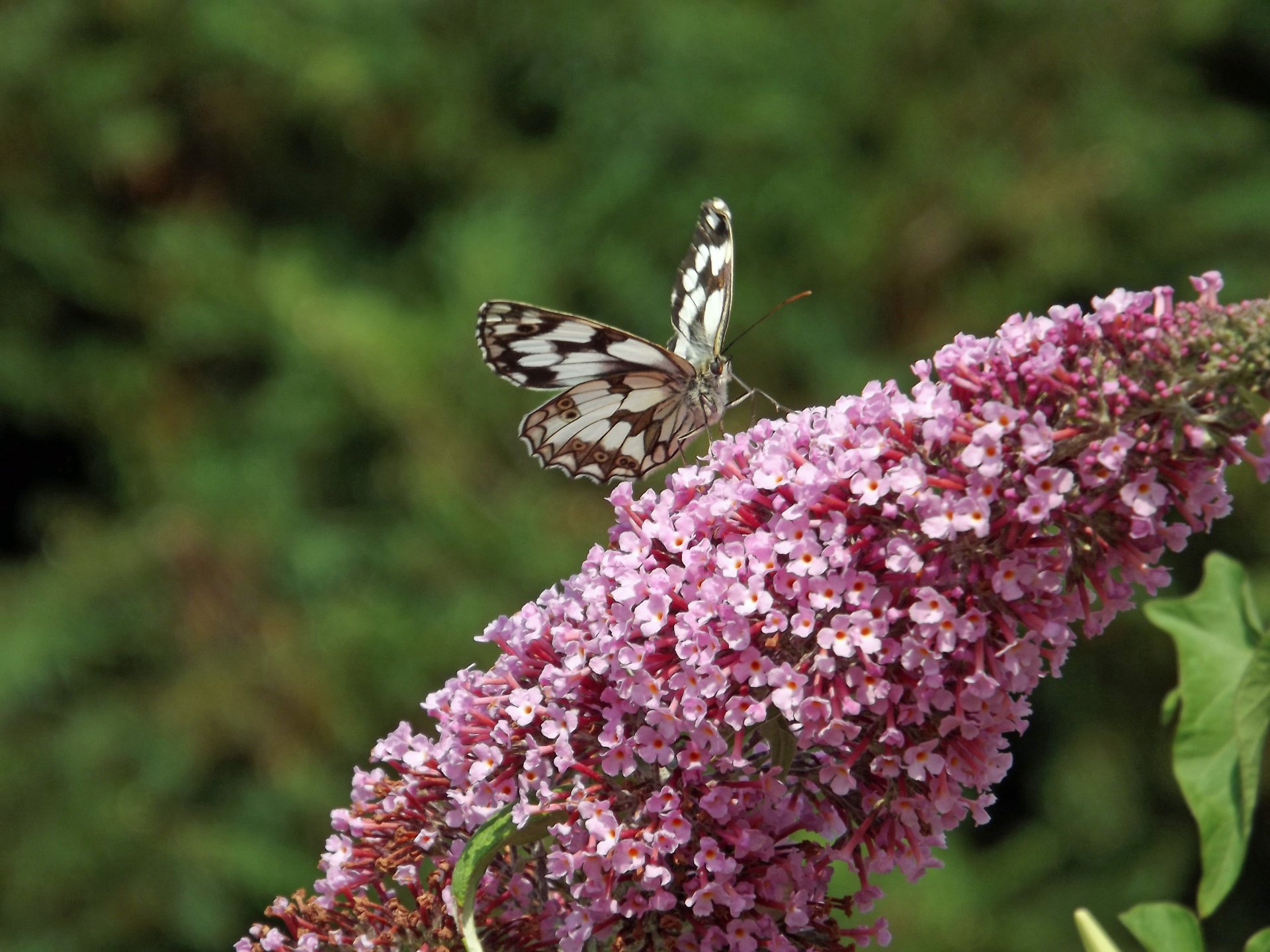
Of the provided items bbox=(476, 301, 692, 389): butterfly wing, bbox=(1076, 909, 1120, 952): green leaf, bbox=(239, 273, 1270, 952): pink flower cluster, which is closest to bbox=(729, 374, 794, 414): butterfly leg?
bbox=(476, 301, 692, 389): butterfly wing

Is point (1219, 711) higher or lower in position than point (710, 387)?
lower

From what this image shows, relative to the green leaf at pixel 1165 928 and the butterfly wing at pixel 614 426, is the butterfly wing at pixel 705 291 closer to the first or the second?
the butterfly wing at pixel 614 426

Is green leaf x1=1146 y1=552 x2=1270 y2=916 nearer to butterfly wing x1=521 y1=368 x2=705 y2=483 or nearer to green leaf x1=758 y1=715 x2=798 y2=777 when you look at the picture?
green leaf x1=758 y1=715 x2=798 y2=777

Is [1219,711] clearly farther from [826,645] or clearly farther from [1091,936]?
[826,645]

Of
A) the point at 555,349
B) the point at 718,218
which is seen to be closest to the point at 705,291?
the point at 718,218

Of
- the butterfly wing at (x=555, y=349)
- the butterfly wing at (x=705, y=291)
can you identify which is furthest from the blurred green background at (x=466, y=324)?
the butterfly wing at (x=555, y=349)

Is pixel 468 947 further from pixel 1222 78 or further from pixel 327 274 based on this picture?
pixel 1222 78
